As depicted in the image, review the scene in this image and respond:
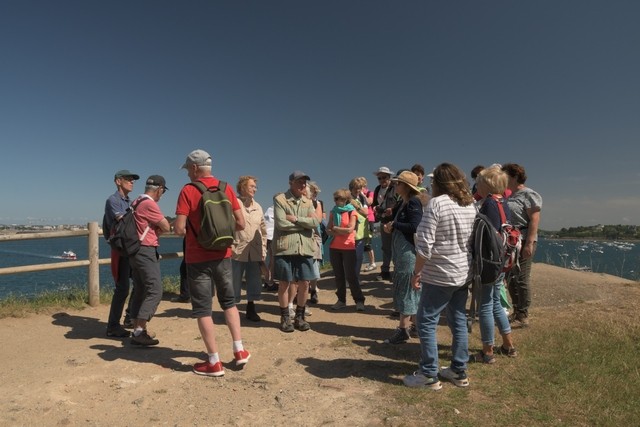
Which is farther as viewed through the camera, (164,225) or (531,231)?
(531,231)

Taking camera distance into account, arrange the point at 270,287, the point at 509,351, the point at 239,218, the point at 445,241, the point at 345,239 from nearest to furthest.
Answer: the point at 445,241
the point at 239,218
the point at 509,351
the point at 345,239
the point at 270,287

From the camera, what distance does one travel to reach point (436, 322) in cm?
336

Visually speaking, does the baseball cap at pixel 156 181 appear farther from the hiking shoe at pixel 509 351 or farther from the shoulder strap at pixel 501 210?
the hiking shoe at pixel 509 351

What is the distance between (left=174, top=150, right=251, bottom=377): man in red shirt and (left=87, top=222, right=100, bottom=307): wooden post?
142 inches

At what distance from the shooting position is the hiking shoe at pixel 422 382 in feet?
11.0

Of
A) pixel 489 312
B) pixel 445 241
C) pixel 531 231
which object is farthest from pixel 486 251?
pixel 531 231

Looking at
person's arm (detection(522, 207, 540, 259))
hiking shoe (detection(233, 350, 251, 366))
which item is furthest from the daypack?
hiking shoe (detection(233, 350, 251, 366))

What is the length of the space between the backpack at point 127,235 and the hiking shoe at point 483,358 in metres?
3.93

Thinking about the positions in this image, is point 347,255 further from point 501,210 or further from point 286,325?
point 501,210

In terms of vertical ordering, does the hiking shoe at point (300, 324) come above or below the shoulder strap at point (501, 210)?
Answer: below

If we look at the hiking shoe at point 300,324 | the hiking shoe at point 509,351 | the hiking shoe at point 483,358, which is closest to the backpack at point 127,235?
the hiking shoe at point 300,324

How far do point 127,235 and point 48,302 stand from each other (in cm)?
291

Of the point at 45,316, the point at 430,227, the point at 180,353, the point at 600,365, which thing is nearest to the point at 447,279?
the point at 430,227

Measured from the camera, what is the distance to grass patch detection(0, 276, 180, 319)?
570 centimetres
